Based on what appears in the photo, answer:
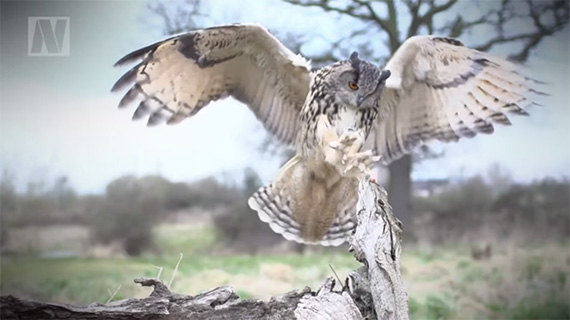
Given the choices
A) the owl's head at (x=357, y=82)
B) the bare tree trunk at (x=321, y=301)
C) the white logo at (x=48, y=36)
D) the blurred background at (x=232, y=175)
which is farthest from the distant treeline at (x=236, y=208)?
the bare tree trunk at (x=321, y=301)

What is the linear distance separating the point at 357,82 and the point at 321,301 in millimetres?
862

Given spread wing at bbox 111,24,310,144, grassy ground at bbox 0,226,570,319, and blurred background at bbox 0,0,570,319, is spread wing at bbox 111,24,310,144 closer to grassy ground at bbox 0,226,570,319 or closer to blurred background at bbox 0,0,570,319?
blurred background at bbox 0,0,570,319

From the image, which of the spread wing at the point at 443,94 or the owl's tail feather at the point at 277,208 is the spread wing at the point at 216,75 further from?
the spread wing at the point at 443,94

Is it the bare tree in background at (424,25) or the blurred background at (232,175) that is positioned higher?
the bare tree in background at (424,25)

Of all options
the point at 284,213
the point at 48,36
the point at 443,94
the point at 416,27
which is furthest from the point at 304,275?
the point at 48,36

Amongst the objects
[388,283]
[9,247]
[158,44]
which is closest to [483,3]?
[158,44]

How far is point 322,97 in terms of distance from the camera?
81.0 inches

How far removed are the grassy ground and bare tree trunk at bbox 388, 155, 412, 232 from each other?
7.7 inches

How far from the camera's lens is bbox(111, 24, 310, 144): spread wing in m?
1.98

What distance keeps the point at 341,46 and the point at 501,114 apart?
737 mm

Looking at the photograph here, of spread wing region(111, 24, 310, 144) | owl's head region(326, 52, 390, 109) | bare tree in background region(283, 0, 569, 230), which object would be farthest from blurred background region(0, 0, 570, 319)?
owl's head region(326, 52, 390, 109)

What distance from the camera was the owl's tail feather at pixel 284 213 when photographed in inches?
89.9

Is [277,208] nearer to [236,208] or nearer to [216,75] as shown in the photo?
[236,208]

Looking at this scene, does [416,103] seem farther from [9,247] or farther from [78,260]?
[9,247]
